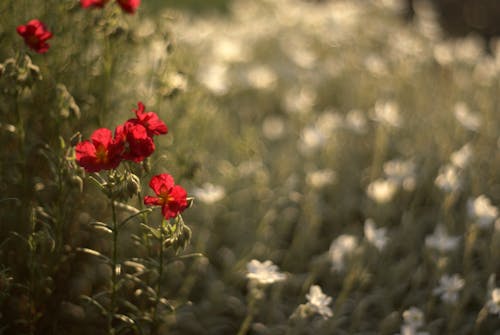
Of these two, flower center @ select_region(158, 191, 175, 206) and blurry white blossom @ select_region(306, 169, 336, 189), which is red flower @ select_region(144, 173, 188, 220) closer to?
flower center @ select_region(158, 191, 175, 206)

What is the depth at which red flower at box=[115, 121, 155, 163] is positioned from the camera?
1.47m

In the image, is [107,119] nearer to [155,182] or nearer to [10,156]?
[10,156]

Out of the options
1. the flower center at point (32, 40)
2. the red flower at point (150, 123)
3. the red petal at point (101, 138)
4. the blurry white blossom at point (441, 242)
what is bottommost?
the red petal at point (101, 138)

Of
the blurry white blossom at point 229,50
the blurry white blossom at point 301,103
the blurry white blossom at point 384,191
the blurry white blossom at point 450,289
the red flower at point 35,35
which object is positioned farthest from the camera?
the blurry white blossom at point 229,50

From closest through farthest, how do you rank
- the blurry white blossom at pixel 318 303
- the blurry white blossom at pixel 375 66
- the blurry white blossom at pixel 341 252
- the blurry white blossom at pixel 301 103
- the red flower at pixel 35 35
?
the red flower at pixel 35 35
the blurry white blossom at pixel 318 303
the blurry white blossom at pixel 341 252
the blurry white blossom at pixel 301 103
the blurry white blossom at pixel 375 66

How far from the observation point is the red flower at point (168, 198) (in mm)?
1505

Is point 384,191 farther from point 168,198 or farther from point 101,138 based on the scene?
point 101,138

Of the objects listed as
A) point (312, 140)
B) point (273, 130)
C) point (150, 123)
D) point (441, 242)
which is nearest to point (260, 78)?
point (273, 130)

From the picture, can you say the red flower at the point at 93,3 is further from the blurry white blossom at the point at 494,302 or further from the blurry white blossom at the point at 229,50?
the blurry white blossom at the point at 229,50

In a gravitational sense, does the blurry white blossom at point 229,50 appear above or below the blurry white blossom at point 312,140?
above

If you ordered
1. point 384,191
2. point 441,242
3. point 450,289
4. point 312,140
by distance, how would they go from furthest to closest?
point 312,140 → point 384,191 → point 441,242 → point 450,289

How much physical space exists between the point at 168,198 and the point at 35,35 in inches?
28.1

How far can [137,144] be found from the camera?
1.47 meters

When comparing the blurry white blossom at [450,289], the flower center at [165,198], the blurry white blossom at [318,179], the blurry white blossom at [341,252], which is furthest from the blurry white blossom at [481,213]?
the flower center at [165,198]
